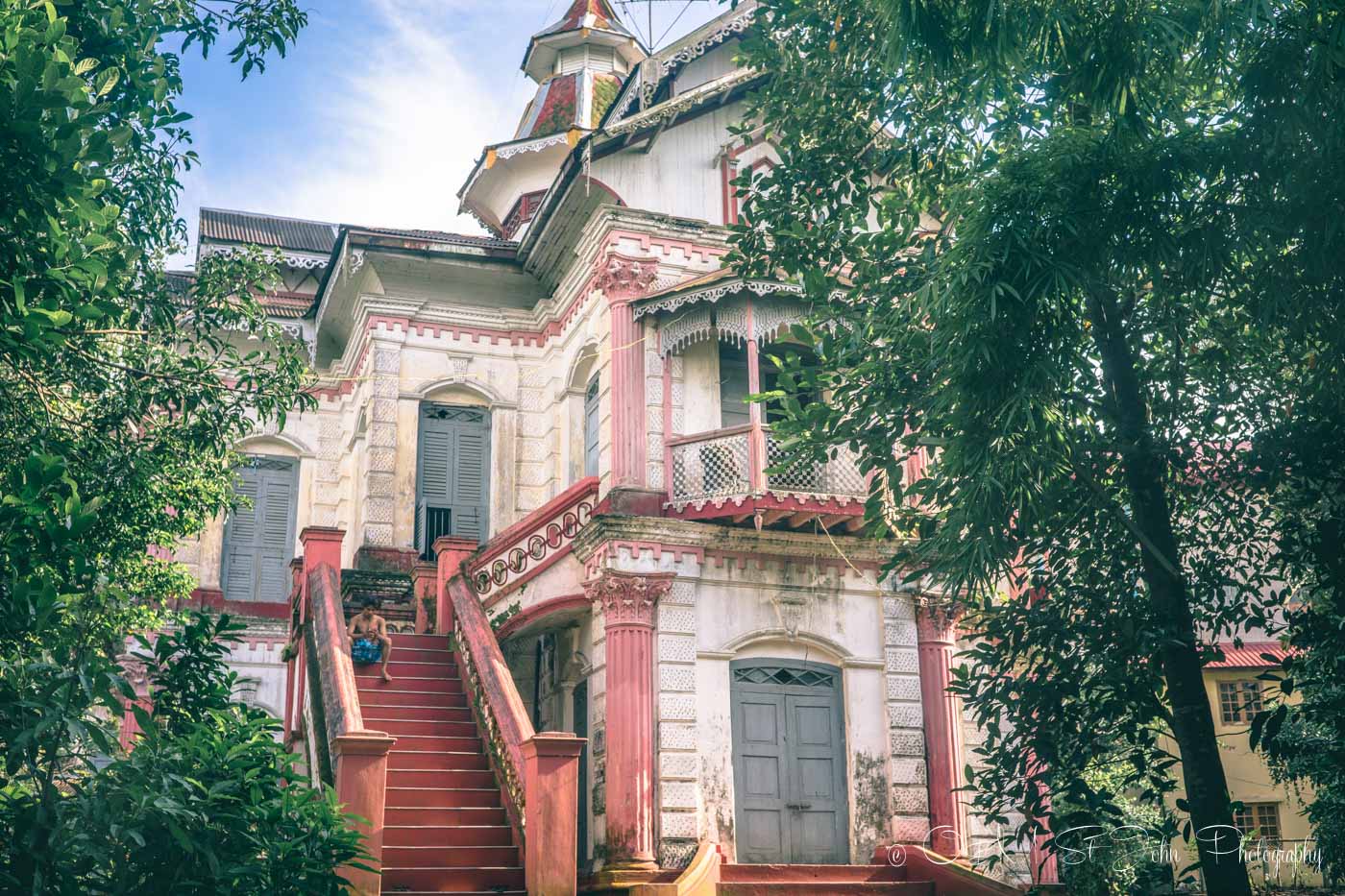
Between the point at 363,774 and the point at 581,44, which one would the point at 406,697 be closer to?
the point at 363,774

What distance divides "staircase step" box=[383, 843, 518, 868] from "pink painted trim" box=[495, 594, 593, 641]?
4.12 m

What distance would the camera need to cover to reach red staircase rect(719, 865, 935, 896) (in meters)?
13.5

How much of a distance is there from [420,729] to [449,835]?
5.93 feet

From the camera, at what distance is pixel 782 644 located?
15625mm

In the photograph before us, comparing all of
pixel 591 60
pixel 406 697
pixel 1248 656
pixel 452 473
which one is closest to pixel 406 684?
pixel 406 697

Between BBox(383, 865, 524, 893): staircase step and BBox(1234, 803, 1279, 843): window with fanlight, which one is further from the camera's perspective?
BBox(1234, 803, 1279, 843): window with fanlight

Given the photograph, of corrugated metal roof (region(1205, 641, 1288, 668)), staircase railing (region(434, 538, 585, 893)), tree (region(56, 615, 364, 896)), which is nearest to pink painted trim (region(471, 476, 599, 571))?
staircase railing (region(434, 538, 585, 893))

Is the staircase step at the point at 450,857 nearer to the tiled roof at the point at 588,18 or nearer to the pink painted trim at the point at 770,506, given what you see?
the pink painted trim at the point at 770,506

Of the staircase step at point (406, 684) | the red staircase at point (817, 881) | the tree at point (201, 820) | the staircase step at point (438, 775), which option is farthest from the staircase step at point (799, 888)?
the tree at point (201, 820)

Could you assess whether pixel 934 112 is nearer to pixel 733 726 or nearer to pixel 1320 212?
pixel 1320 212

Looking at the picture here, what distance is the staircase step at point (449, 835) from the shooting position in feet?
38.9

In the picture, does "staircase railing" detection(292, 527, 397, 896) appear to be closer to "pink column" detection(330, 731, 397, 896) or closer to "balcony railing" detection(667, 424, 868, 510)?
"pink column" detection(330, 731, 397, 896)

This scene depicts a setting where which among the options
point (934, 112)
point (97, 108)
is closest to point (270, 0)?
point (97, 108)

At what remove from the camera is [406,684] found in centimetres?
1455
